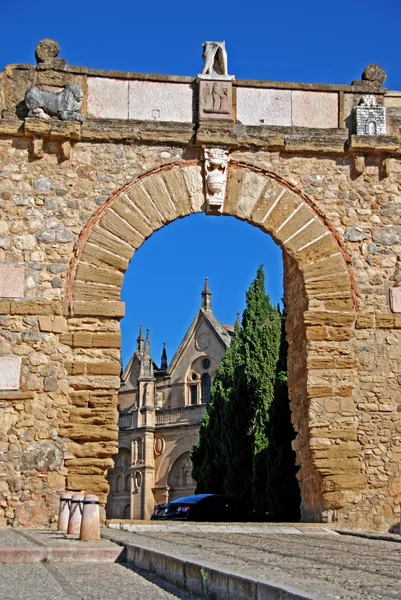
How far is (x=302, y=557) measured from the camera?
6.02 meters

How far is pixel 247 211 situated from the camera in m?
11.9

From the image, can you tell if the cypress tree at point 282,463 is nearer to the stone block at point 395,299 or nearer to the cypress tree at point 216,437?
the cypress tree at point 216,437

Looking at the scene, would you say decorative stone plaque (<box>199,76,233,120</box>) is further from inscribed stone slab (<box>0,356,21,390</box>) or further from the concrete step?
the concrete step

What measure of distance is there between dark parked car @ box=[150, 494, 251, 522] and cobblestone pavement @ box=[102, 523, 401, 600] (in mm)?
4897

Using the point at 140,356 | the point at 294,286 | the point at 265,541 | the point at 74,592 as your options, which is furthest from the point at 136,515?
the point at 74,592

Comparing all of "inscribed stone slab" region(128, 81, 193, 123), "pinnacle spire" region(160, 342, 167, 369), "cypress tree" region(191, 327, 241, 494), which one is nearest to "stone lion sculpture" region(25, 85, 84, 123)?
"inscribed stone slab" region(128, 81, 193, 123)

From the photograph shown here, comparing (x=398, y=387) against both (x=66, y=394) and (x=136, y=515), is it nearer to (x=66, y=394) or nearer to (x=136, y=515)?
(x=66, y=394)

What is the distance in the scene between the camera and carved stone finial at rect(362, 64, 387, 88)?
1250 centimetres

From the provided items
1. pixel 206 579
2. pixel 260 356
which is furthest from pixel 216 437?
pixel 206 579

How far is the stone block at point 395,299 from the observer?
11.8 m

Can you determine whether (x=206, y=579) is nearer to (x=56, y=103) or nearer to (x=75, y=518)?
(x=75, y=518)

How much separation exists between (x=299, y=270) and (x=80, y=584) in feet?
22.9

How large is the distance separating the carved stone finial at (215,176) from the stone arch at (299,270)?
12cm

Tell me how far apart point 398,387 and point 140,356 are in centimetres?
3562
